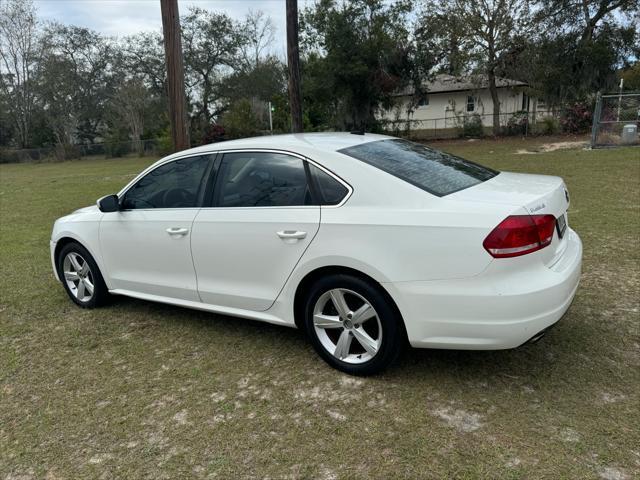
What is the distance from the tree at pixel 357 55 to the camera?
26672mm

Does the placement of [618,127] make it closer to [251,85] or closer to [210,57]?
[251,85]

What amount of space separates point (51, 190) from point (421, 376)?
16313 millimetres

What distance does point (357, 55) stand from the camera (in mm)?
26906

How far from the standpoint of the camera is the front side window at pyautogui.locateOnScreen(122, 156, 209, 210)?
12.9 ft

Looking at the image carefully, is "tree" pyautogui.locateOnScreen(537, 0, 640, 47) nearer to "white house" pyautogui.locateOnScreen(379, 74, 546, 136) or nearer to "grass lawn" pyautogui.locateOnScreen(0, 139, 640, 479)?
"white house" pyautogui.locateOnScreen(379, 74, 546, 136)

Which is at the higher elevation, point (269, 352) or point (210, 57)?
point (210, 57)

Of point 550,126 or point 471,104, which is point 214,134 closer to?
point 471,104

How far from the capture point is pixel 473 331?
2791 mm

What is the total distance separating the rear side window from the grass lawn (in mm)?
1168

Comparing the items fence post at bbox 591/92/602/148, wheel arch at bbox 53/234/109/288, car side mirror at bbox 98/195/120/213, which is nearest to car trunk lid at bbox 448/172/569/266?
car side mirror at bbox 98/195/120/213

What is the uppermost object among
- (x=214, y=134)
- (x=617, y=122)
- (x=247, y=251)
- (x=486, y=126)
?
(x=214, y=134)

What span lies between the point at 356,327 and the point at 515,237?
1.11 m

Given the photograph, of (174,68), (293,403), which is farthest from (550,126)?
(293,403)

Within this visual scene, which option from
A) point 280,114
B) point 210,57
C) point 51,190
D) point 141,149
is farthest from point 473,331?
point 210,57
